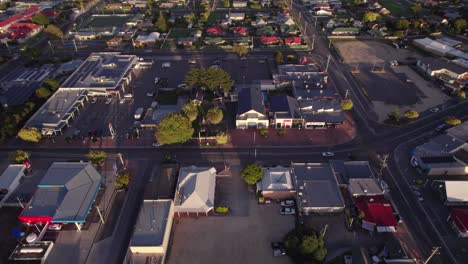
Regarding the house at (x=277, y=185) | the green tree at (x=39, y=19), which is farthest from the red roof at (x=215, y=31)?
the house at (x=277, y=185)

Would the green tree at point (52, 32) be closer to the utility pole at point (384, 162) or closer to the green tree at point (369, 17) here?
the utility pole at point (384, 162)

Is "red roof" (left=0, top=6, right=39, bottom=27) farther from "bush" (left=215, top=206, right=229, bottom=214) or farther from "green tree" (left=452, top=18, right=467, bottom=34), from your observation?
"green tree" (left=452, top=18, right=467, bottom=34)

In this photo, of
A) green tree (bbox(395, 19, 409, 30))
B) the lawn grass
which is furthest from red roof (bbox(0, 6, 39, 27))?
green tree (bbox(395, 19, 409, 30))

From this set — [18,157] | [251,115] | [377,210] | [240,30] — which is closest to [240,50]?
[240,30]

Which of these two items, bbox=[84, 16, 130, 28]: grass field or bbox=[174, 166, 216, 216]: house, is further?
bbox=[84, 16, 130, 28]: grass field

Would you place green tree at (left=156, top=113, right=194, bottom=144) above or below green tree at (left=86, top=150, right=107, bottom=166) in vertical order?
above

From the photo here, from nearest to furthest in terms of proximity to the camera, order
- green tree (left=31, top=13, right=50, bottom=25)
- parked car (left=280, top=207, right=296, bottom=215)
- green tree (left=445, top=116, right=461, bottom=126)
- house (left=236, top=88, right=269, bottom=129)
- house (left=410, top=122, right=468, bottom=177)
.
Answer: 1. parked car (left=280, top=207, right=296, bottom=215)
2. house (left=410, top=122, right=468, bottom=177)
3. green tree (left=445, top=116, right=461, bottom=126)
4. house (left=236, top=88, right=269, bottom=129)
5. green tree (left=31, top=13, right=50, bottom=25)

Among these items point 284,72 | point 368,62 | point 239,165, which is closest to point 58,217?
point 239,165

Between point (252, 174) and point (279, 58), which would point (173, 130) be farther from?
point (279, 58)
